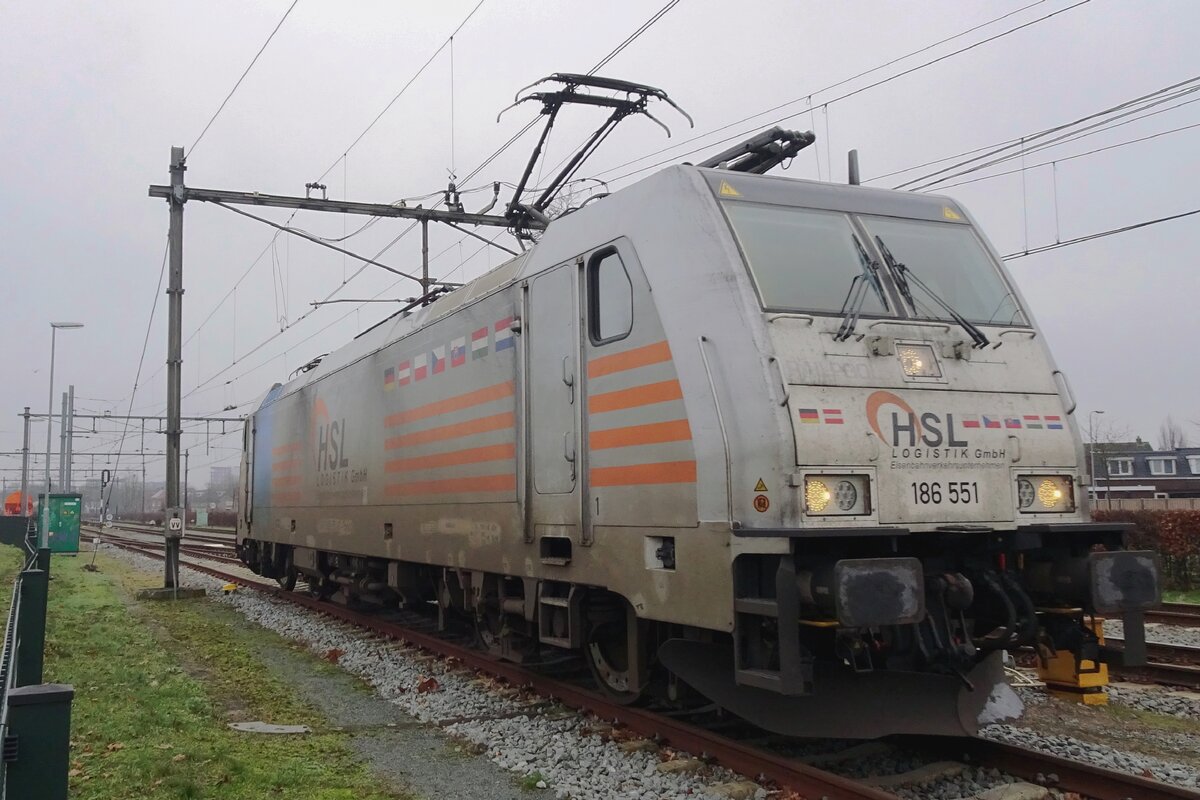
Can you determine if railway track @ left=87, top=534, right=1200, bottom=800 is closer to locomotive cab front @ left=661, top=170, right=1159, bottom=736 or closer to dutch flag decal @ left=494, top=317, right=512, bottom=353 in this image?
locomotive cab front @ left=661, top=170, right=1159, bottom=736

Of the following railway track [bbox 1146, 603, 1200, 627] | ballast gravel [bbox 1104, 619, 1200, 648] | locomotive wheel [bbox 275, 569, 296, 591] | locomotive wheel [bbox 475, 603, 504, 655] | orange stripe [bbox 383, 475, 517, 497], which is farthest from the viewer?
locomotive wheel [bbox 275, 569, 296, 591]

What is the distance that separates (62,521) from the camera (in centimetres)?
2712

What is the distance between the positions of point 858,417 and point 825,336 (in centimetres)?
53

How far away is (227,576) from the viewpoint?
70.1ft

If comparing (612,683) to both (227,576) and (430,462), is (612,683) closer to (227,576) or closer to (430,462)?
(430,462)

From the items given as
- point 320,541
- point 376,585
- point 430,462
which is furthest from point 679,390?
point 320,541

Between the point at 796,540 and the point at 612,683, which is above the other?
the point at 796,540

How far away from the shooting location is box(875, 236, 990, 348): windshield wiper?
241 inches

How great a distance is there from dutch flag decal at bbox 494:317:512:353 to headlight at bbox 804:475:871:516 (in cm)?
331

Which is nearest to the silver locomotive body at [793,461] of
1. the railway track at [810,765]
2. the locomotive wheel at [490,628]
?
the railway track at [810,765]

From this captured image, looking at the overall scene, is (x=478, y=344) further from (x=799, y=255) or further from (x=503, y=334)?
(x=799, y=255)

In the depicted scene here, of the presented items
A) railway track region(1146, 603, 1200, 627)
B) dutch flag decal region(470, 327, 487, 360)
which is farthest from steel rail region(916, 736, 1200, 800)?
railway track region(1146, 603, 1200, 627)

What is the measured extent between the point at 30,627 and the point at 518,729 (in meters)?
3.47

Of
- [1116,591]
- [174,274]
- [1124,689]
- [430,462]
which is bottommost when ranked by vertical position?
[1124,689]
